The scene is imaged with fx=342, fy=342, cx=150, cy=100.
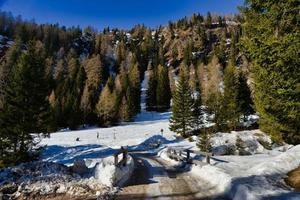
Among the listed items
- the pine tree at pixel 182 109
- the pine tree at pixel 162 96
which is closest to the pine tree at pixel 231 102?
the pine tree at pixel 182 109

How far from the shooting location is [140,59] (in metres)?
169

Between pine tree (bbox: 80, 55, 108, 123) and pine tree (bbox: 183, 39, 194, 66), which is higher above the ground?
pine tree (bbox: 183, 39, 194, 66)

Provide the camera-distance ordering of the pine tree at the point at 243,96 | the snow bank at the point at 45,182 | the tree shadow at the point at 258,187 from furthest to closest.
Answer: the pine tree at the point at 243,96, the snow bank at the point at 45,182, the tree shadow at the point at 258,187

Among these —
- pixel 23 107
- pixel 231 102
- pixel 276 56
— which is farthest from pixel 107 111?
pixel 276 56

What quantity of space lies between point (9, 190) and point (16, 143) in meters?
17.3

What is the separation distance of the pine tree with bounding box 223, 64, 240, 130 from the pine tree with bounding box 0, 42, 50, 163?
116 feet

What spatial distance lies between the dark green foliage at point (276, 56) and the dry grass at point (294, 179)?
489cm

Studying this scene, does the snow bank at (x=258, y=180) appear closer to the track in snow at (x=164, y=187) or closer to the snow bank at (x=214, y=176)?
the snow bank at (x=214, y=176)

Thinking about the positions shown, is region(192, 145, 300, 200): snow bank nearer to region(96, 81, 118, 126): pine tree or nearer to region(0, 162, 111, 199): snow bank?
region(0, 162, 111, 199): snow bank

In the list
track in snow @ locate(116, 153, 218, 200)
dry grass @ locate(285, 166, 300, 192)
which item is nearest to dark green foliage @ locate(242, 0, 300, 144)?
dry grass @ locate(285, 166, 300, 192)

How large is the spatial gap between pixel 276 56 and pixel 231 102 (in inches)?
1580

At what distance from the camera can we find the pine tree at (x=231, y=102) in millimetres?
58094

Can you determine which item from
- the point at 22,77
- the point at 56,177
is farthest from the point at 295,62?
the point at 22,77

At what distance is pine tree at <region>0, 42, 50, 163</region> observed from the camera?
3030 centimetres
